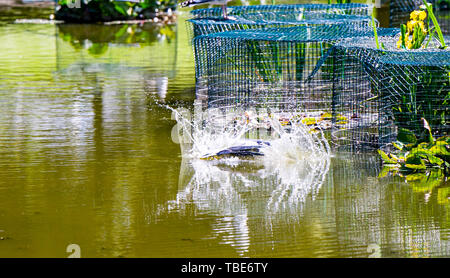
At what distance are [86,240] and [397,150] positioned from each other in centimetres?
276

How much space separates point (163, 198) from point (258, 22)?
2612 millimetres

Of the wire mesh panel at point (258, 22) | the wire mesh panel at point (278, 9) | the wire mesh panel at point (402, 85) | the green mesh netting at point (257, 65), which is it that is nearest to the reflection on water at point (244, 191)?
the wire mesh panel at point (402, 85)

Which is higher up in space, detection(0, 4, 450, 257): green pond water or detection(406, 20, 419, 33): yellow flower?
detection(406, 20, 419, 33): yellow flower

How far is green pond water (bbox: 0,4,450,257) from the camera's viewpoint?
15.7 feet

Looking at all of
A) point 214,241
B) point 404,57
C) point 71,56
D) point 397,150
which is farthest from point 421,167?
point 71,56

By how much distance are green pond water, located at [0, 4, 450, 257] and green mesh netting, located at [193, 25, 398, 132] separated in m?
0.70

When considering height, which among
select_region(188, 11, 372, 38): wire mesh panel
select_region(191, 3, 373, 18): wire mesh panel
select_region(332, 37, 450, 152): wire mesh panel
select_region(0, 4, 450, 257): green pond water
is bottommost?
select_region(0, 4, 450, 257): green pond water

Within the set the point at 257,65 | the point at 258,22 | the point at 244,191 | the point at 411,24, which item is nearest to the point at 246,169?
the point at 244,191

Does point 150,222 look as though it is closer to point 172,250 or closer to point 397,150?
point 172,250

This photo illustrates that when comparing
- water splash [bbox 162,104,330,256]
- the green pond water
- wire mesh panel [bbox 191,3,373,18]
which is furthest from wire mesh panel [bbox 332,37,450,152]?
wire mesh panel [bbox 191,3,373,18]

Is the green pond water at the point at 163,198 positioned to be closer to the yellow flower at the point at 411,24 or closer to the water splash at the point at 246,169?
the water splash at the point at 246,169

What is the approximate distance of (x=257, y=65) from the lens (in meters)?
7.28

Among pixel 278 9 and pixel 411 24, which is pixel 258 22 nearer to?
pixel 278 9

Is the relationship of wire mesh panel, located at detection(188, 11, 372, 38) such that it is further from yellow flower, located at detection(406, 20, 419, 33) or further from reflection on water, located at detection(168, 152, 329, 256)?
reflection on water, located at detection(168, 152, 329, 256)
